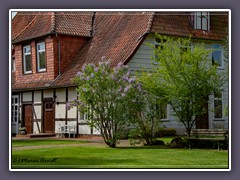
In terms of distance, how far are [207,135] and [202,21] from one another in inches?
115

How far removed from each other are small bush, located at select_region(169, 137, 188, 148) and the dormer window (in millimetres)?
2884

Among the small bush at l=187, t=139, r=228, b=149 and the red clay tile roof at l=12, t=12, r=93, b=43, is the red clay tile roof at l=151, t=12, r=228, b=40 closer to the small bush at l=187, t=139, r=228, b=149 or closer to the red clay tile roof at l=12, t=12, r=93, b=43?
the red clay tile roof at l=12, t=12, r=93, b=43

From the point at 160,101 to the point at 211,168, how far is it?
4.29m

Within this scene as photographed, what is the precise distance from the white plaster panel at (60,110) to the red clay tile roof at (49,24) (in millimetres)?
2073

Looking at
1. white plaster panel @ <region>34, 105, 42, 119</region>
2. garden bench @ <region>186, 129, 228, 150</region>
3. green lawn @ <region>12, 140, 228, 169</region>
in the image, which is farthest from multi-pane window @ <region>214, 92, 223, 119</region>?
white plaster panel @ <region>34, 105, 42, 119</region>

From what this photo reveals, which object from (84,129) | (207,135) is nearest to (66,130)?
(84,129)

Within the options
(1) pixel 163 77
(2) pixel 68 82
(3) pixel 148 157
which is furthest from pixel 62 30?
(3) pixel 148 157

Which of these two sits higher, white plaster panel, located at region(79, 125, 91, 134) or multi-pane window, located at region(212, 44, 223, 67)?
multi-pane window, located at region(212, 44, 223, 67)

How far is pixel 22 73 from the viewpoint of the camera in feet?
57.2

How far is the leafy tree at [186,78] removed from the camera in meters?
16.7

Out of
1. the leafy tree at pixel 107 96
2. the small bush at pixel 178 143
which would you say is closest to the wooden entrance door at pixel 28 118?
the leafy tree at pixel 107 96

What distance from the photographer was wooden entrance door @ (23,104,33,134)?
15.5 meters

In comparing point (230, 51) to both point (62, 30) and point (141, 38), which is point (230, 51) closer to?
point (141, 38)
